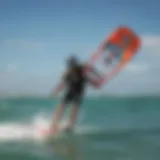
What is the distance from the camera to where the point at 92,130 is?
1.95m

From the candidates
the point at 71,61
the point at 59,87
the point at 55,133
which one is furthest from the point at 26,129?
the point at 71,61

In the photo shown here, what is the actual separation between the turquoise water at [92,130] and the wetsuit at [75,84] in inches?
2.0

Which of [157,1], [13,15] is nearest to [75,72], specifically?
[13,15]

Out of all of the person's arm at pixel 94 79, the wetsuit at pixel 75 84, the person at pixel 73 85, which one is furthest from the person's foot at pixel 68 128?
the person's arm at pixel 94 79

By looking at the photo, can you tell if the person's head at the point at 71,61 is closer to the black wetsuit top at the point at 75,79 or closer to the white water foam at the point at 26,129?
the black wetsuit top at the point at 75,79

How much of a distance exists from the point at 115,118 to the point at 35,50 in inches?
19.2

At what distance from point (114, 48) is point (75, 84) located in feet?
0.82

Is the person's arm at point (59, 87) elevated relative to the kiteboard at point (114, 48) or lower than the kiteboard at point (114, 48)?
lower

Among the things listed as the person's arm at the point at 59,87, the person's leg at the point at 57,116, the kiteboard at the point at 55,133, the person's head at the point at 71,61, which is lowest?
the kiteboard at the point at 55,133

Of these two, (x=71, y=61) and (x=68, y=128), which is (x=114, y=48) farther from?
(x=68, y=128)

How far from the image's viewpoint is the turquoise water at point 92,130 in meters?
1.92

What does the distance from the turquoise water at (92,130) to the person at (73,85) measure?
33 millimetres

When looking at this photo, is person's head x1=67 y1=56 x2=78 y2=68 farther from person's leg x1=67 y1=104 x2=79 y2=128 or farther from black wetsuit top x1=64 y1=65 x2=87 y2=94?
person's leg x1=67 y1=104 x2=79 y2=128

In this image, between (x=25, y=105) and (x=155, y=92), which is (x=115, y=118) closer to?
(x=155, y=92)
